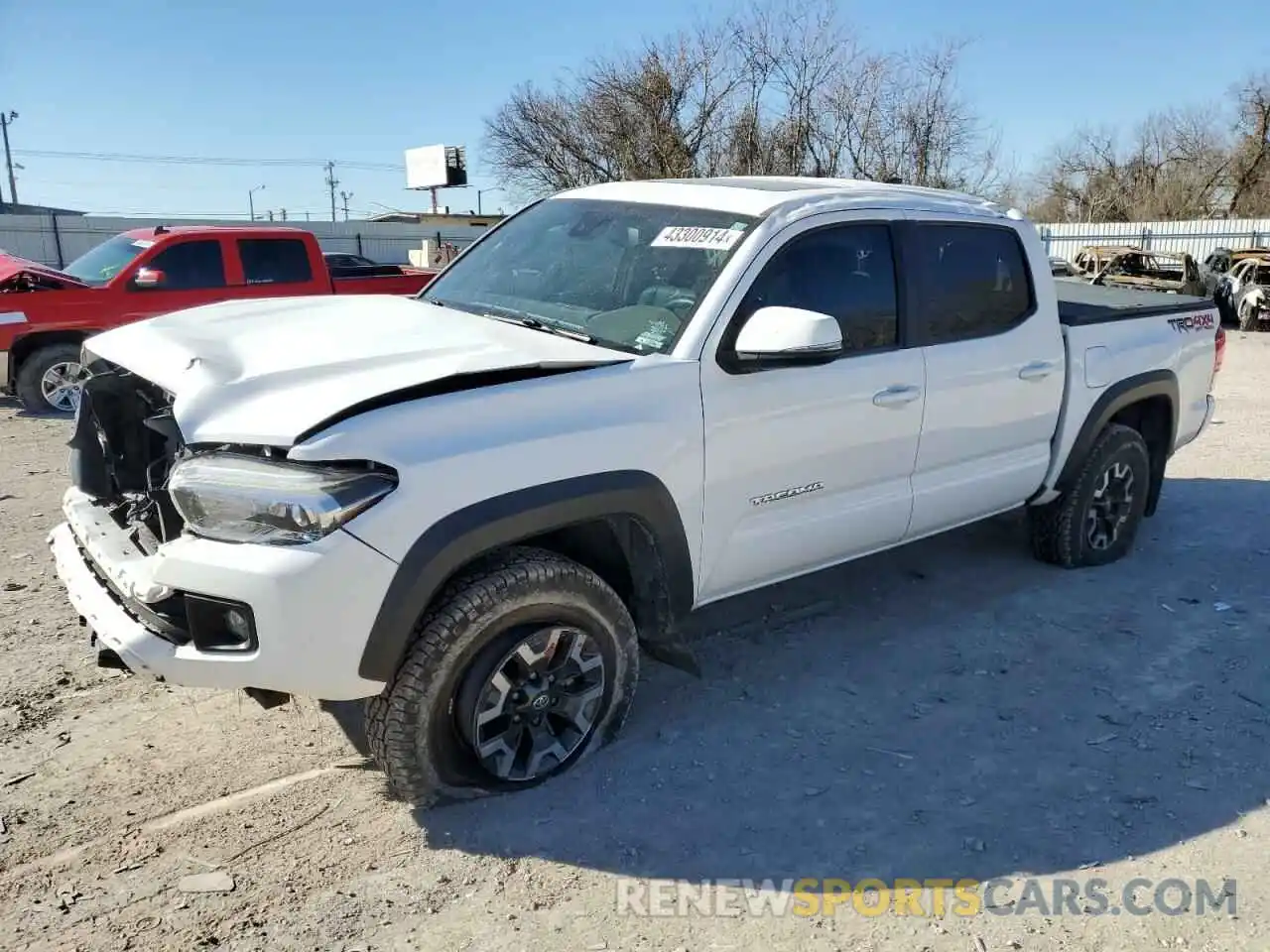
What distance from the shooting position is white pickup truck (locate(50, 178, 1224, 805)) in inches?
105

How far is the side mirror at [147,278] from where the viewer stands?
9867 mm

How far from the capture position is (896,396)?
152 inches

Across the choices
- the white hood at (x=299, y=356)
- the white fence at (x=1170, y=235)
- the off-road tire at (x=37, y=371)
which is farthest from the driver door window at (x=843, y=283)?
the white fence at (x=1170, y=235)

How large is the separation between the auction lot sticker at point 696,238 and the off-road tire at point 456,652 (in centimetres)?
126

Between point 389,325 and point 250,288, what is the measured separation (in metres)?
7.71

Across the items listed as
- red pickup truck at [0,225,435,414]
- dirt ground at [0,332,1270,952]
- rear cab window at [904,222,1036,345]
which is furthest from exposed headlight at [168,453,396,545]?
red pickup truck at [0,225,435,414]

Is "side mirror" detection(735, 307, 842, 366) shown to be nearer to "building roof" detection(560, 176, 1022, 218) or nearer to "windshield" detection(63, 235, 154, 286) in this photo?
"building roof" detection(560, 176, 1022, 218)

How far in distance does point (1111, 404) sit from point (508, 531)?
3476mm

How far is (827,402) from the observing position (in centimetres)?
363

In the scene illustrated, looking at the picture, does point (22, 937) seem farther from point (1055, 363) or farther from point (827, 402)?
point (1055, 363)

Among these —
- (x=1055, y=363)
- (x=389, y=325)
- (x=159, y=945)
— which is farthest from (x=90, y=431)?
(x=1055, y=363)

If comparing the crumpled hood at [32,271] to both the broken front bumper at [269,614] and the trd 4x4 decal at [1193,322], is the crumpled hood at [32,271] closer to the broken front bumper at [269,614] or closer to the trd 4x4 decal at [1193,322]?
the broken front bumper at [269,614]

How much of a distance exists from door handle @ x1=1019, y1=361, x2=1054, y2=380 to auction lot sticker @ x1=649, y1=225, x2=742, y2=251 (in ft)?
5.48

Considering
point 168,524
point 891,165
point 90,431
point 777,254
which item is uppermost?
point 891,165
